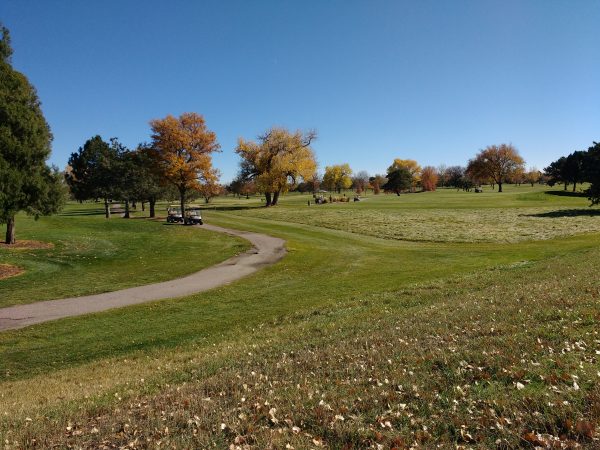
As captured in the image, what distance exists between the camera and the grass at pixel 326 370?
5.71m

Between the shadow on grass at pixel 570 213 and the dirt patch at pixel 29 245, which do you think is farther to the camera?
the shadow on grass at pixel 570 213

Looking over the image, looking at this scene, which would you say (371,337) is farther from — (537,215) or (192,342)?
(537,215)

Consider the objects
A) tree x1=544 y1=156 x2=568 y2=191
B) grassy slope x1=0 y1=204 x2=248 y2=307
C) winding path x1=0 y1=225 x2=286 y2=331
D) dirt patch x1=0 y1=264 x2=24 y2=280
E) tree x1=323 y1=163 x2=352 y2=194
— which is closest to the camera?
winding path x1=0 y1=225 x2=286 y2=331

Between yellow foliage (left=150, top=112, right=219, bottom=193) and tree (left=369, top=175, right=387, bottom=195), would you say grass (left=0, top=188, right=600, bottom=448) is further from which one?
tree (left=369, top=175, right=387, bottom=195)

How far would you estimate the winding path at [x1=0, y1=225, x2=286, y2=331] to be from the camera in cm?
1691

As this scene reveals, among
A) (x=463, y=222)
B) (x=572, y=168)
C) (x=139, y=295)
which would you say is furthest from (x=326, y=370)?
(x=572, y=168)

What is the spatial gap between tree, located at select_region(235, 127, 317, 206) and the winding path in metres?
50.9

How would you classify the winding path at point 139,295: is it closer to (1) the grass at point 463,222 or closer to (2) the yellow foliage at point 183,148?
(1) the grass at point 463,222

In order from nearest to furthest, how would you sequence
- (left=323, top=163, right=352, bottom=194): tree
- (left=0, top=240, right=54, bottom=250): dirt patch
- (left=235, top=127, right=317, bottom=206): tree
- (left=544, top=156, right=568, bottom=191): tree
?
(left=0, top=240, right=54, bottom=250): dirt patch
(left=235, top=127, right=317, bottom=206): tree
(left=544, top=156, right=568, bottom=191): tree
(left=323, top=163, right=352, bottom=194): tree

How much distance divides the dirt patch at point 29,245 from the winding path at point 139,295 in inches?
512

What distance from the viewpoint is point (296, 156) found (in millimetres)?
83312

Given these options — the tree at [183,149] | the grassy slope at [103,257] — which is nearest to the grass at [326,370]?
the grassy slope at [103,257]

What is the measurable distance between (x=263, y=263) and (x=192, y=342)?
14.8m

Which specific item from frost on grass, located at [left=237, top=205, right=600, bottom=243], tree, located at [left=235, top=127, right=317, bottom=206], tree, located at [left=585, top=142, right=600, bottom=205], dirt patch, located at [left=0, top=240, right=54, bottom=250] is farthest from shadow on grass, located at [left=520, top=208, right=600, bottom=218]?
dirt patch, located at [left=0, top=240, right=54, bottom=250]
